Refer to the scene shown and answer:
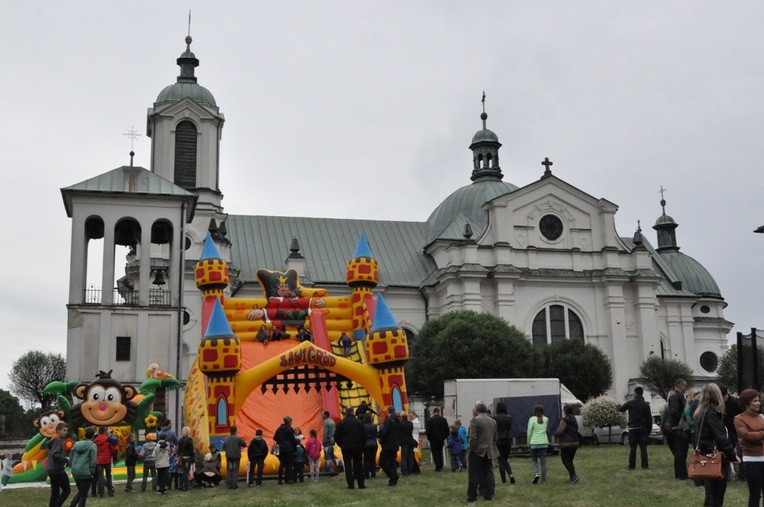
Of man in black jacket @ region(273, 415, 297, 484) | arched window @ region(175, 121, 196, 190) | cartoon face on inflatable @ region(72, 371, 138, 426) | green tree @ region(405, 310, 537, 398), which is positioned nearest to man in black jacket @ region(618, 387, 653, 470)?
man in black jacket @ region(273, 415, 297, 484)

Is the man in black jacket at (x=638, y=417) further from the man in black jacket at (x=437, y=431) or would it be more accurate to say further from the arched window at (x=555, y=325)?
the arched window at (x=555, y=325)

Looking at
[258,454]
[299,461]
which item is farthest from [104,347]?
[299,461]

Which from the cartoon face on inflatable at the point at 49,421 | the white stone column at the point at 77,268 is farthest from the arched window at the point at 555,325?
the cartoon face on inflatable at the point at 49,421

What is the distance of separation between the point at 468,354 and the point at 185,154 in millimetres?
23683

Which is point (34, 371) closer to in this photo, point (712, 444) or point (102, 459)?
point (102, 459)

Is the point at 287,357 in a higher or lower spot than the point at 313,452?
higher

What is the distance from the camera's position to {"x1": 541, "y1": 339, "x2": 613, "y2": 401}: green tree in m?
44.9

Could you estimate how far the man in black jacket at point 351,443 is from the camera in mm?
16906

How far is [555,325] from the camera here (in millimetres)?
53188

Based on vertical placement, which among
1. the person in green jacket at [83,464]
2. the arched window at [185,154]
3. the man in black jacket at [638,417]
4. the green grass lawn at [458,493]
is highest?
the arched window at [185,154]

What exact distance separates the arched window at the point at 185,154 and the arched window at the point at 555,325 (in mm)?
23170

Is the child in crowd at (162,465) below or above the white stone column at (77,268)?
below

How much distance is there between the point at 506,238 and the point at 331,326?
28233mm

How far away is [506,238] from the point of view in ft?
175
